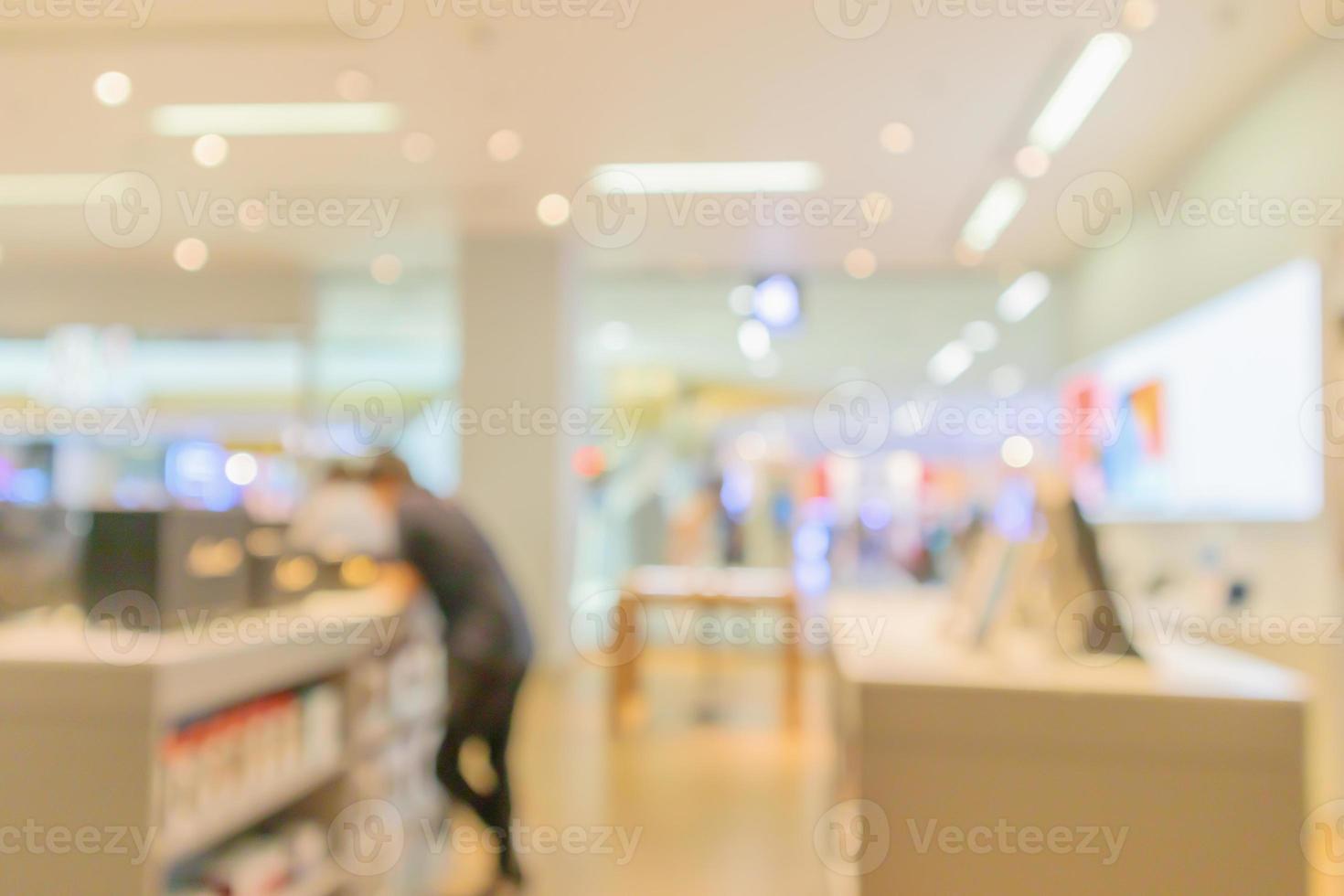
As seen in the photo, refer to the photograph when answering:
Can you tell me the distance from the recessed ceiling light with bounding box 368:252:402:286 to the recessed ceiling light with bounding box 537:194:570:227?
1.64 m

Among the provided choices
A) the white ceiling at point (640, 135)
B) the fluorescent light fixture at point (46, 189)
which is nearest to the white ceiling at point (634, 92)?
the white ceiling at point (640, 135)

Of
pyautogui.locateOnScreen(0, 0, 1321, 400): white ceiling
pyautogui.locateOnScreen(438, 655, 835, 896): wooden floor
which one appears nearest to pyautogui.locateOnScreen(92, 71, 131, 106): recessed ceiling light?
pyautogui.locateOnScreen(0, 0, 1321, 400): white ceiling

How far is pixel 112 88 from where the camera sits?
5.10 m

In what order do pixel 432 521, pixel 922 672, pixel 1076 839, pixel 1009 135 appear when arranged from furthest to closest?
1. pixel 1009 135
2. pixel 432 521
3. pixel 922 672
4. pixel 1076 839

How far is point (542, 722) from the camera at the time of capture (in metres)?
6.21

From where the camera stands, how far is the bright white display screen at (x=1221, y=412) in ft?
14.0

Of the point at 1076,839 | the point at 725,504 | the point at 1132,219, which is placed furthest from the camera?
the point at 725,504

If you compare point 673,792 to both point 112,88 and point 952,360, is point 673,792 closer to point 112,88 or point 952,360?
point 112,88

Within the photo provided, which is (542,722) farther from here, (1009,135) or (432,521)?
(1009,135)

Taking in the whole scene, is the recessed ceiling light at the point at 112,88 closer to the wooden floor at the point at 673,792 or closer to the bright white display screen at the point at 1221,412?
the wooden floor at the point at 673,792

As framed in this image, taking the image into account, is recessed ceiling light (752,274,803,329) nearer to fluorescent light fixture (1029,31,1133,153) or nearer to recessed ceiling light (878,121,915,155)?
recessed ceiling light (878,121,915,155)

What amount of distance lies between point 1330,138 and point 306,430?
279 inches

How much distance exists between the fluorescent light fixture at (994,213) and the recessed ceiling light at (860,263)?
775 millimetres

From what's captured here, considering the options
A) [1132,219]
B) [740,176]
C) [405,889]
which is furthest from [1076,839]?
[1132,219]
